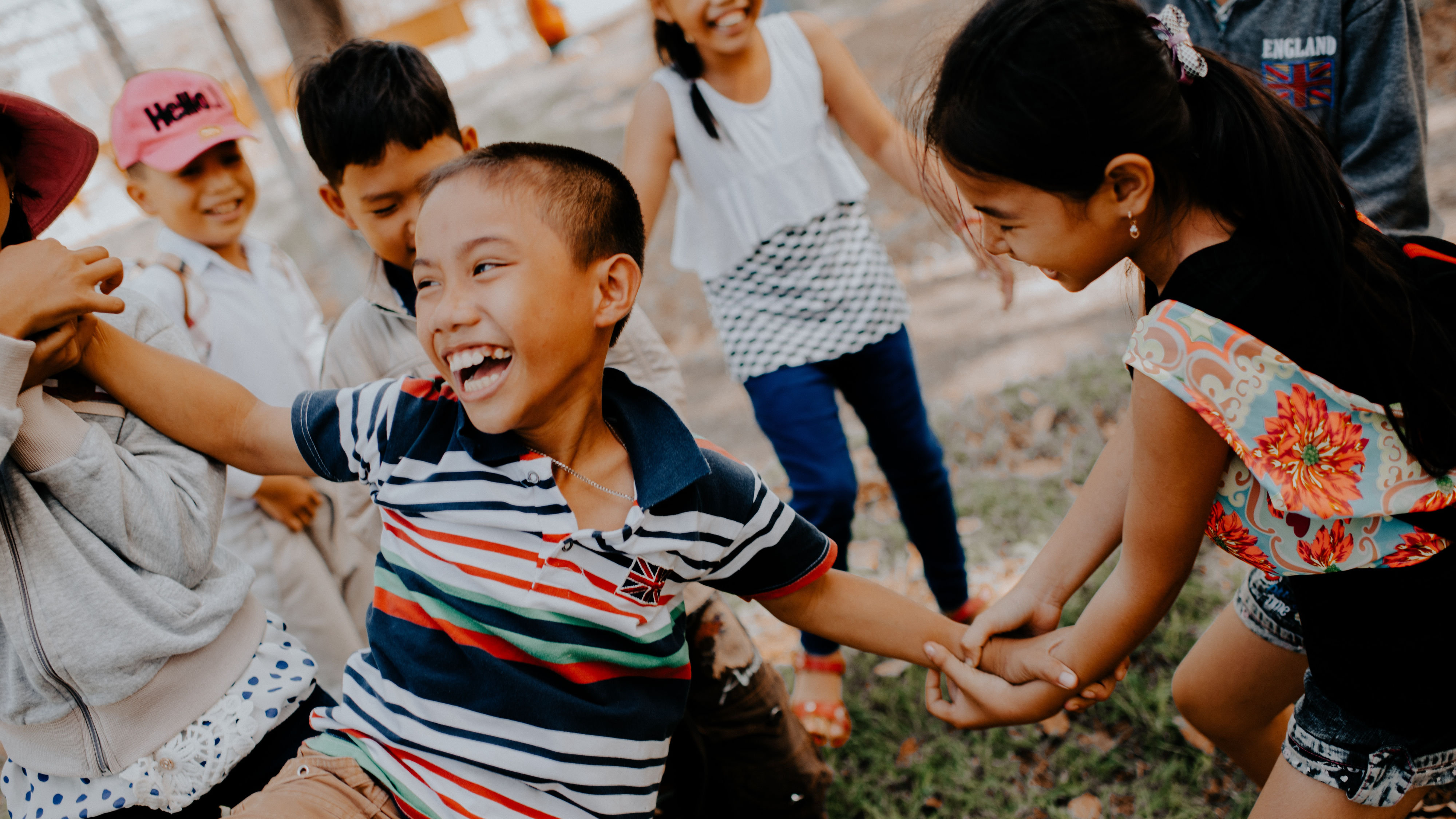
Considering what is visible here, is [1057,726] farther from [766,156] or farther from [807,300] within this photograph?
[766,156]

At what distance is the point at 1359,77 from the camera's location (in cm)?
232

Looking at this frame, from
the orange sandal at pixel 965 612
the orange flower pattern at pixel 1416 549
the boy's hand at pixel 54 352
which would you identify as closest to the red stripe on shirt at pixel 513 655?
the boy's hand at pixel 54 352

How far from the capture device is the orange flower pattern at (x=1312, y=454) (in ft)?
4.73

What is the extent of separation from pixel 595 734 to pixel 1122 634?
109cm

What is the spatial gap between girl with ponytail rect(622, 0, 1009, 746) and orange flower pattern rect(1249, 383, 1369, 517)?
1390 millimetres

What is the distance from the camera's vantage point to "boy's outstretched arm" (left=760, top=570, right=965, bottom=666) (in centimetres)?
188

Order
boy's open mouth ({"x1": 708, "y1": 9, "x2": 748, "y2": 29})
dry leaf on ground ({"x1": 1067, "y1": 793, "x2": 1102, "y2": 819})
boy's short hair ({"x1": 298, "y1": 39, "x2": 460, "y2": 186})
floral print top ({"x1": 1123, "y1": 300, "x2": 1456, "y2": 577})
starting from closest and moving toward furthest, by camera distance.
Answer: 1. floral print top ({"x1": 1123, "y1": 300, "x2": 1456, "y2": 577})
2. boy's short hair ({"x1": 298, "y1": 39, "x2": 460, "y2": 186})
3. dry leaf on ground ({"x1": 1067, "y1": 793, "x2": 1102, "y2": 819})
4. boy's open mouth ({"x1": 708, "y1": 9, "x2": 748, "y2": 29})

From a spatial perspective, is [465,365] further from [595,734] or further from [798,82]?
[798,82]

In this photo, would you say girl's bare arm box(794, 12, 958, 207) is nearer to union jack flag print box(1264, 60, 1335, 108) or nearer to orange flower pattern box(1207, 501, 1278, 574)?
union jack flag print box(1264, 60, 1335, 108)

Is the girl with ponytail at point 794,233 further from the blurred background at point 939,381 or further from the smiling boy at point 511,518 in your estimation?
the smiling boy at point 511,518

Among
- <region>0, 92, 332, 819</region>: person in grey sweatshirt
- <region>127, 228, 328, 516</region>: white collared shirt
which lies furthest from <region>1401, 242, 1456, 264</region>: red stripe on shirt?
<region>127, 228, 328, 516</region>: white collared shirt

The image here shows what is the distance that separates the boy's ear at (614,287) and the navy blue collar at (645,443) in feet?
0.40

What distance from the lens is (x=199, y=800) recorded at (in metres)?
1.77

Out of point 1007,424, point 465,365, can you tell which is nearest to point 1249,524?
point 465,365
